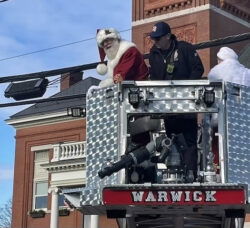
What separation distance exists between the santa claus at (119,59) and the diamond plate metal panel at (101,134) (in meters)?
0.41

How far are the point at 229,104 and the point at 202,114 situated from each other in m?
0.23

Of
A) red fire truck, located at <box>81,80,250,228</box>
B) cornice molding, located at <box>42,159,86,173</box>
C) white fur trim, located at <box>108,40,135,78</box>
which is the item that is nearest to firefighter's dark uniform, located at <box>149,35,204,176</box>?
white fur trim, located at <box>108,40,135,78</box>

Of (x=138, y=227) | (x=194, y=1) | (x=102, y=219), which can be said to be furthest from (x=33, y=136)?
(x=138, y=227)

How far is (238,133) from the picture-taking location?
5.09 meters

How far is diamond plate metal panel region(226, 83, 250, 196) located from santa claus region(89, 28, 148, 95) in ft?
3.08

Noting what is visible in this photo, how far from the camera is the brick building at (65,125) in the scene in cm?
3372

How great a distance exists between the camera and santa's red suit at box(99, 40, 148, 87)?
18.9 feet

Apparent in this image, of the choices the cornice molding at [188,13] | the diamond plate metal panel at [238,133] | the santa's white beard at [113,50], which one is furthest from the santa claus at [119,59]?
the cornice molding at [188,13]

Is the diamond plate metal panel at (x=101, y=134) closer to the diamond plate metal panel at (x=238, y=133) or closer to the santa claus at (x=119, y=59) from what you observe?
the santa claus at (x=119, y=59)

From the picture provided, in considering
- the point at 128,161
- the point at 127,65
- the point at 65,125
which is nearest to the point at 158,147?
the point at 128,161

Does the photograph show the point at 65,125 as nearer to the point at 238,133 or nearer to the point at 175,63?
the point at 175,63

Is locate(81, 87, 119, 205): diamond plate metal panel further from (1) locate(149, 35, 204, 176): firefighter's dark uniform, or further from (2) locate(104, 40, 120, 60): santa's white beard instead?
(2) locate(104, 40, 120, 60): santa's white beard

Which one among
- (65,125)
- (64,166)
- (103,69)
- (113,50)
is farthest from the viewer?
(65,125)

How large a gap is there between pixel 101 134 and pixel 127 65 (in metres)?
0.77
